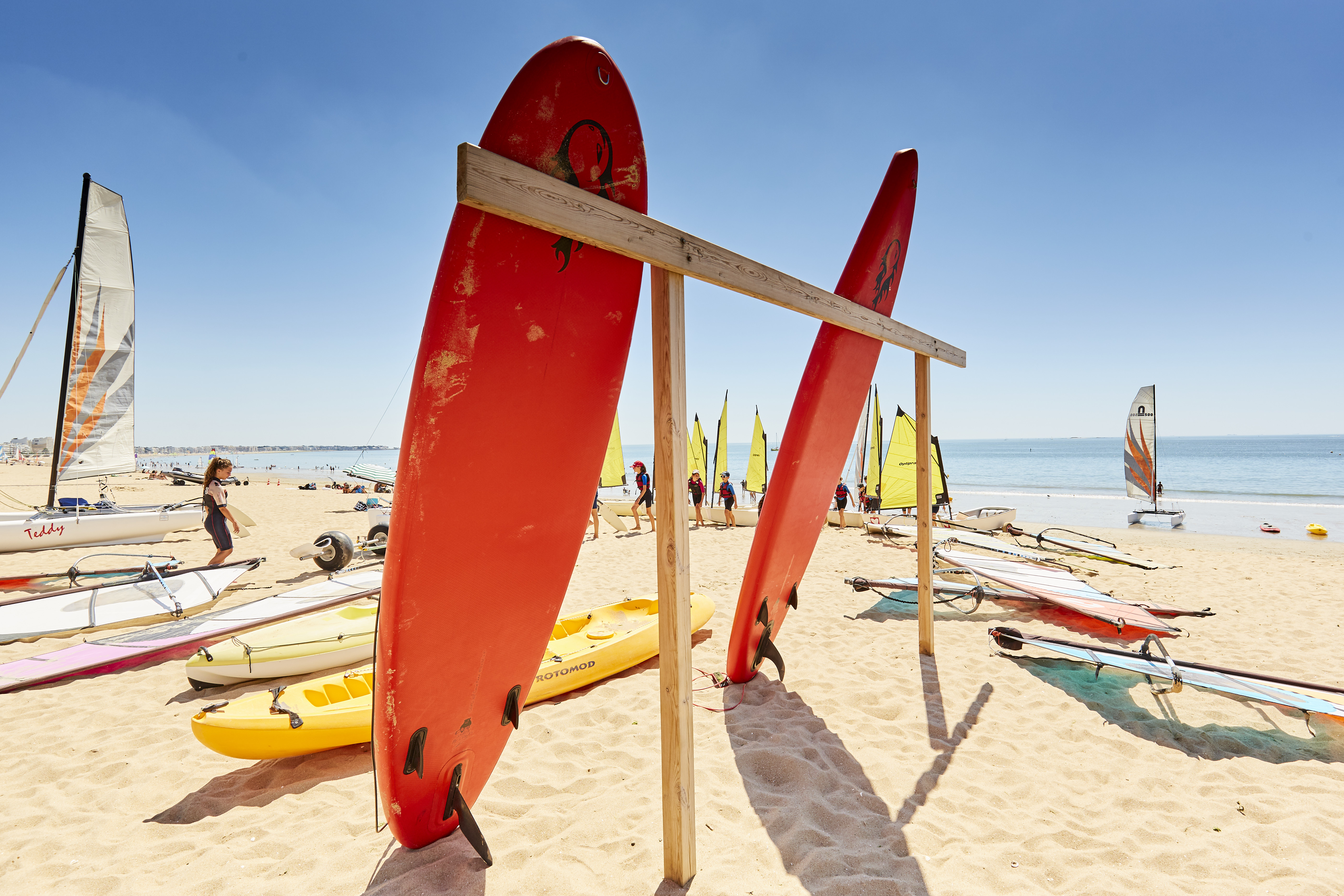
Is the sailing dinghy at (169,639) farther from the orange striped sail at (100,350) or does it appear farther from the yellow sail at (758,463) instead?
the yellow sail at (758,463)

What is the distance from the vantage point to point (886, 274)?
3756 mm

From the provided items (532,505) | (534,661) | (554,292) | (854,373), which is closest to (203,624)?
(534,661)

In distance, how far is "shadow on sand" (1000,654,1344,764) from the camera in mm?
2895

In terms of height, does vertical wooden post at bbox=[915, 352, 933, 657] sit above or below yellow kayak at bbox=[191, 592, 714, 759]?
above

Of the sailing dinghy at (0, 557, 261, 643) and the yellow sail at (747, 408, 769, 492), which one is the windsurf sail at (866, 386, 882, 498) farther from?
the sailing dinghy at (0, 557, 261, 643)

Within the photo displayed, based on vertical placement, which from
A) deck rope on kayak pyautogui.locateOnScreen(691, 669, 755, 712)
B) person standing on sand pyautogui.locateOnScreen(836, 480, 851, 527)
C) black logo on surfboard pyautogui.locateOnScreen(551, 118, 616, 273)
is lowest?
deck rope on kayak pyautogui.locateOnScreen(691, 669, 755, 712)

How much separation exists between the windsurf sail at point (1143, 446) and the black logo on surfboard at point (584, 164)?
715 inches

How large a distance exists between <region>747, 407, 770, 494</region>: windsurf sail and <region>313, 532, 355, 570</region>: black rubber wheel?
12.8 m

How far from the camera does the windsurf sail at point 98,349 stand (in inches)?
330

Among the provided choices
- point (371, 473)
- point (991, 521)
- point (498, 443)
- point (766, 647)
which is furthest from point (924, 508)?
point (371, 473)

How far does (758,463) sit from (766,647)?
1570 cm

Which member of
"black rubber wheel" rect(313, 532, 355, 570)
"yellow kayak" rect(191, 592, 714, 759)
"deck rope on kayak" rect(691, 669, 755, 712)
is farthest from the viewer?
"black rubber wheel" rect(313, 532, 355, 570)

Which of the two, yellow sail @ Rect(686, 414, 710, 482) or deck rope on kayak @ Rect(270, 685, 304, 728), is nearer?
deck rope on kayak @ Rect(270, 685, 304, 728)

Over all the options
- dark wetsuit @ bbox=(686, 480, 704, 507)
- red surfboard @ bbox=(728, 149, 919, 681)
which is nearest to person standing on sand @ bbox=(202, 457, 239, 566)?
red surfboard @ bbox=(728, 149, 919, 681)
